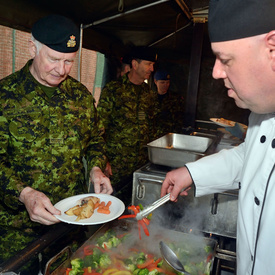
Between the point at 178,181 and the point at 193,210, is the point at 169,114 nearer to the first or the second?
the point at 193,210

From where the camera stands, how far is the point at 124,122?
387cm

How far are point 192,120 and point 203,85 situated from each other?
1987 millimetres

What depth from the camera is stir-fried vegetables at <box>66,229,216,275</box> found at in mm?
1326

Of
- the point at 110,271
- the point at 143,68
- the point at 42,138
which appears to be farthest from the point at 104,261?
the point at 143,68

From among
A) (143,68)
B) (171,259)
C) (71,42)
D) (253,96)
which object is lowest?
(171,259)

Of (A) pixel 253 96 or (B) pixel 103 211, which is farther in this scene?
(B) pixel 103 211

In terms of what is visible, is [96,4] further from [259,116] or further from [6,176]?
[259,116]

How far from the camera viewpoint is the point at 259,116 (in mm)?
1347

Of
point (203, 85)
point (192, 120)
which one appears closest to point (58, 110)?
point (192, 120)

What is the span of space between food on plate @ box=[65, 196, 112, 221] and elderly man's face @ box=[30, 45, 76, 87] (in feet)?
2.99

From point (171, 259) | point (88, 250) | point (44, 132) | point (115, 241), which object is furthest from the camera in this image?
point (44, 132)

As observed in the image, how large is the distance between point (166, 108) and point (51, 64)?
392cm

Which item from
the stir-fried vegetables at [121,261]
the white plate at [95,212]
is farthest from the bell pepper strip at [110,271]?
the white plate at [95,212]

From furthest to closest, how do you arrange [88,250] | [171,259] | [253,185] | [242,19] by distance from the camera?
1. [88,250]
2. [171,259]
3. [253,185]
4. [242,19]
